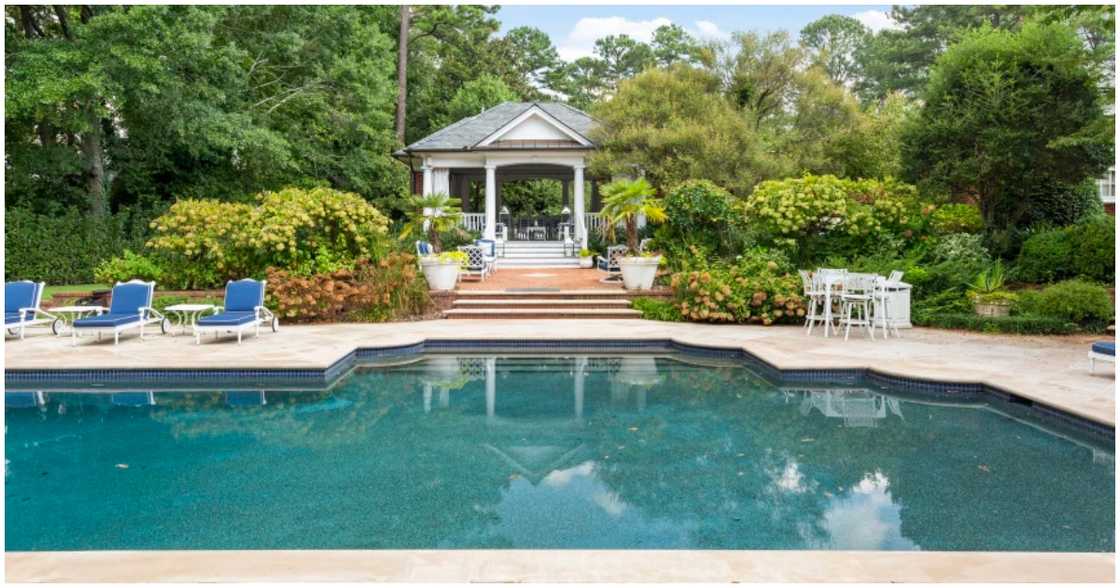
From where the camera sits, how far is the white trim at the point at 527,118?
856 inches

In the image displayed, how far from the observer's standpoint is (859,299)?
38.5ft

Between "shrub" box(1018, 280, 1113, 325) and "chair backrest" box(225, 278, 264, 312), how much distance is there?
12470 mm

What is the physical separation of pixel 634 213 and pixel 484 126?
9682 mm

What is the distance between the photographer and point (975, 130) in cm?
1485

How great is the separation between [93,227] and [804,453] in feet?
61.3

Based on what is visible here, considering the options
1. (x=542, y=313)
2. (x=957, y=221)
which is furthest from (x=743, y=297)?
(x=957, y=221)

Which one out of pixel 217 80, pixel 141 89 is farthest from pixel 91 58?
pixel 217 80

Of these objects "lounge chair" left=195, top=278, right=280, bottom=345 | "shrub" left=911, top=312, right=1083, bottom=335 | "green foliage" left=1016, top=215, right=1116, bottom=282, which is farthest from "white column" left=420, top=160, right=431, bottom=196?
"green foliage" left=1016, top=215, right=1116, bottom=282

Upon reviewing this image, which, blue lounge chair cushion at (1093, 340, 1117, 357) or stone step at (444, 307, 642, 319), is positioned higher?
stone step at (444, 307, 642, 319)

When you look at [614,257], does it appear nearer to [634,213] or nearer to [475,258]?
[634,213]

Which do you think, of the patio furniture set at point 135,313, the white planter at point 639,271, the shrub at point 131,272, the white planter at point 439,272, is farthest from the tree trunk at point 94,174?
the white planter at point 639,271

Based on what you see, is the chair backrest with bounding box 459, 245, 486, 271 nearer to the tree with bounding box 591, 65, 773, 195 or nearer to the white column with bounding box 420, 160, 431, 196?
the tree with bounding box 591, 65, 773, 195

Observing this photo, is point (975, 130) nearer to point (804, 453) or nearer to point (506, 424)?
point (804, 453)

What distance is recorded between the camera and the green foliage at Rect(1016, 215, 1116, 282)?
43.3ft
